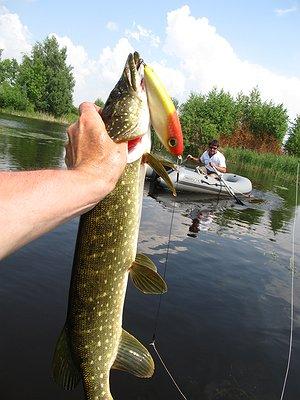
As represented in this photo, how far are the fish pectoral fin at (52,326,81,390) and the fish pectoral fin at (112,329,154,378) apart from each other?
0.28m

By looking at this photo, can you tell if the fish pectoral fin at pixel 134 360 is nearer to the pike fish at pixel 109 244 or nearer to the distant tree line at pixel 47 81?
the pike fish at pixel 109 244

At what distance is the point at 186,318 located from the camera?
19.5 feet

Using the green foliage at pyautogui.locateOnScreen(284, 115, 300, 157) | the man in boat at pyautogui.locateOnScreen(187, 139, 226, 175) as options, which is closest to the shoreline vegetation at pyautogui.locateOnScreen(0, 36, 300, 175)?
the green foliage at pyautogui.locateOnScreen(284, 115, 300, 157)

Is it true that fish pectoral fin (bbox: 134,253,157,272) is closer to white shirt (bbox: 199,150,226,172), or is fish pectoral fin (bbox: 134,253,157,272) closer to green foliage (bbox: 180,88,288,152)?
white shirt (bbox: 199,150,226,172)

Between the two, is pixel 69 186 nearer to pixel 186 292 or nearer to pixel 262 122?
pixel 186 292

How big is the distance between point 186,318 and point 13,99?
65.7 m

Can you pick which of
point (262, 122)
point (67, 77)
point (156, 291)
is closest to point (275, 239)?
point (156, 291)

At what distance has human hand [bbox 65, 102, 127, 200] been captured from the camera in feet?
6.04

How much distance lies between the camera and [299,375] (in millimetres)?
5070

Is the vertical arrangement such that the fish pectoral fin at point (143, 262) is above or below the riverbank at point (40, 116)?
above

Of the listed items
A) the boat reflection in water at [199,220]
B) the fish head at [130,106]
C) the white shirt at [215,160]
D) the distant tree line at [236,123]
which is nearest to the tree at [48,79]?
the distant tree line at [236,123]

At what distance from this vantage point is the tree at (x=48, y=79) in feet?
228

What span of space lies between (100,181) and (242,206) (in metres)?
15.2

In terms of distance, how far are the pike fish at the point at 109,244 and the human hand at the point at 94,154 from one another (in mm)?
232
